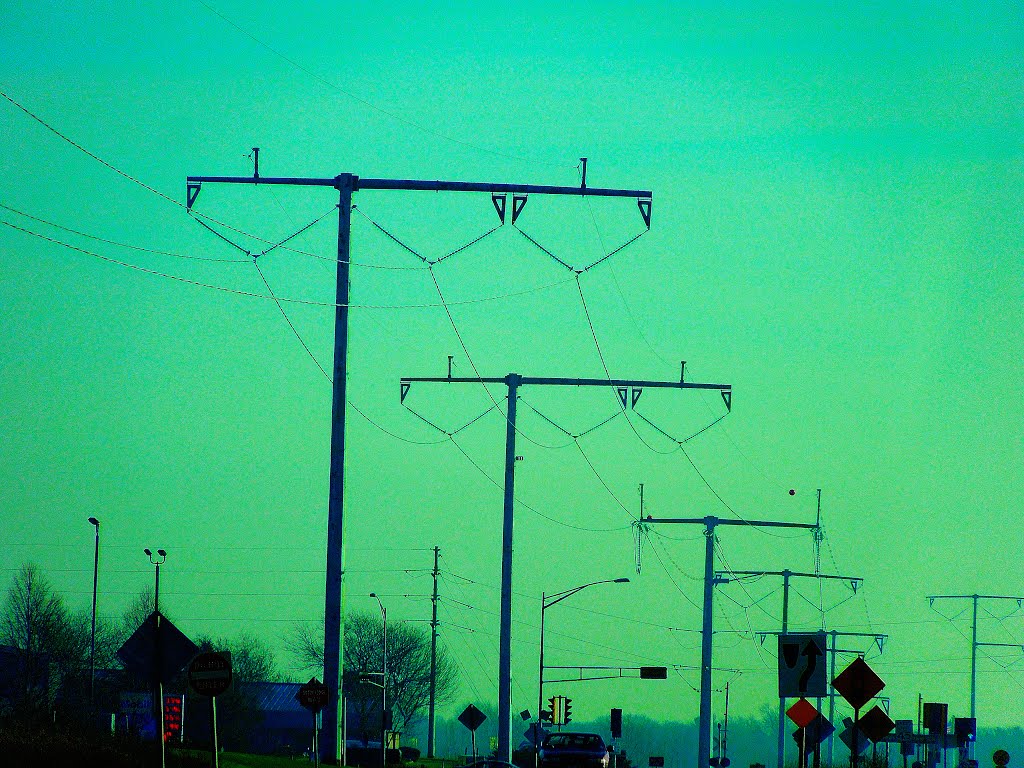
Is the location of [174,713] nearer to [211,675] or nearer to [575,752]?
[575,752]

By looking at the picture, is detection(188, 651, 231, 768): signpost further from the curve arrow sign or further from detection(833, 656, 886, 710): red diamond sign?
detection(833, 656, 886, 710): red diamond sign

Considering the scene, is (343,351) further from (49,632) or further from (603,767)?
(49,632)

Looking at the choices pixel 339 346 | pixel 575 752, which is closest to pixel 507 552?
pixel 575 752

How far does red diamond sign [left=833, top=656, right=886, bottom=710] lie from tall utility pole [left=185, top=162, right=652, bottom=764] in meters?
8.92

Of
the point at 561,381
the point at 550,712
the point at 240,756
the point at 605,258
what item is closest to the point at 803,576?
the point at 550,712

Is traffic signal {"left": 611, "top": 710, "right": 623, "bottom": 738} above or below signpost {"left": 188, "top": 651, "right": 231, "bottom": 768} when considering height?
below

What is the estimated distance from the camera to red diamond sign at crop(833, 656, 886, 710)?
29500 millimetres

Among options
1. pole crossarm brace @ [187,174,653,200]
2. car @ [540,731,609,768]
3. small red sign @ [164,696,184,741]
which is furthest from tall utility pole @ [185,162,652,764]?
small red sign @ [164,696,184,741]

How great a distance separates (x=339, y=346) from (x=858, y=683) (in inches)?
443

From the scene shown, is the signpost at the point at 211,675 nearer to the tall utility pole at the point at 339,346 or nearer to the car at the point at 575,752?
the tall utility pole at the point at 339,346

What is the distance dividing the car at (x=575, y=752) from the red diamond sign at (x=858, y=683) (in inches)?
605

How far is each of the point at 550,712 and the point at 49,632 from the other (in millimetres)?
39094

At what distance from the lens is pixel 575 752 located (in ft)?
146

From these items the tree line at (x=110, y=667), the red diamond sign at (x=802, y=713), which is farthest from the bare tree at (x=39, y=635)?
the red diamond sign at (x=802, y=713)
